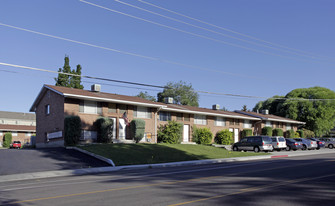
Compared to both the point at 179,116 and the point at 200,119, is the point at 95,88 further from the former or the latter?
the point at 200,119

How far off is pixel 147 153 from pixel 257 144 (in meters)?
14.3

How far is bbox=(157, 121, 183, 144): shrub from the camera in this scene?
36531 millimetres

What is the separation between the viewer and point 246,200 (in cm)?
872

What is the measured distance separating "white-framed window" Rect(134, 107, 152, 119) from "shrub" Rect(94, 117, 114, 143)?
14.5ft

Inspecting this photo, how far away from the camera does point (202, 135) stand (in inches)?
1625

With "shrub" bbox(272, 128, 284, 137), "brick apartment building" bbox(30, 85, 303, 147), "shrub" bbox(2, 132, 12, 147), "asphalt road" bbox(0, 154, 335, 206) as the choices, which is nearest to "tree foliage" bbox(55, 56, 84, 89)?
"shrub" bbox(2, 132, 12, 147)

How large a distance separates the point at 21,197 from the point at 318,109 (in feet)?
208

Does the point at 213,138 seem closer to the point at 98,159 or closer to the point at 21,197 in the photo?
the point at 98,159

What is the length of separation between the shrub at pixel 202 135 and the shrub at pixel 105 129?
13387mm

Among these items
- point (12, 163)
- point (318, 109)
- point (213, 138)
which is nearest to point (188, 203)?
point (12, 163)

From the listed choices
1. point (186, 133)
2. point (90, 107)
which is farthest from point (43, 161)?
point (186, 133)

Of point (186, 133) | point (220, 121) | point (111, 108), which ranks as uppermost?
point (111, 108)

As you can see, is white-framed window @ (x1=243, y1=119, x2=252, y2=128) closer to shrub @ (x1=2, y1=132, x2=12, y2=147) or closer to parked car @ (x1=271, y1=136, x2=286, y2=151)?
parked car @ (x1=271, y1=136, x2=286, y2=151)

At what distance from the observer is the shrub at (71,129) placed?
28312 millimetres
